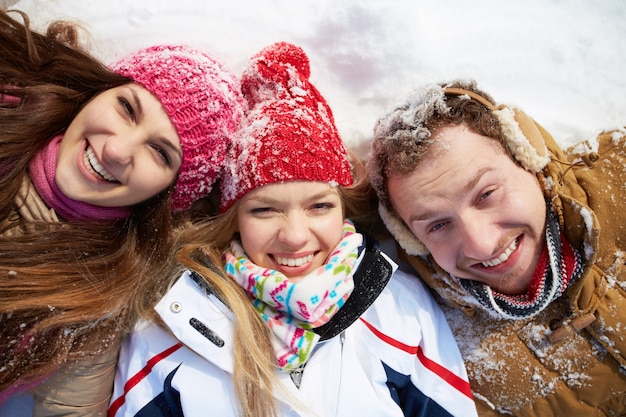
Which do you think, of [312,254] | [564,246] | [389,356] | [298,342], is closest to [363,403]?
[389,356]

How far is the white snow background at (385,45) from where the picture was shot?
238 centimetres

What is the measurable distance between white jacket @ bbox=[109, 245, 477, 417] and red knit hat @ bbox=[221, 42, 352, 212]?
486mm

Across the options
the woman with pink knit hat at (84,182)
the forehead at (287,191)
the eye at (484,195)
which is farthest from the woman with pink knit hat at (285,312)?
the eye at (484,195)

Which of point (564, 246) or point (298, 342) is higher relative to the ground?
point (564, 246)

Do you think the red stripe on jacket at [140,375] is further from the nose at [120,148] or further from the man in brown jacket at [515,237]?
the man in brown jacket at [515,237]

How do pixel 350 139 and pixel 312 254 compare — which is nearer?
pixel 312 254

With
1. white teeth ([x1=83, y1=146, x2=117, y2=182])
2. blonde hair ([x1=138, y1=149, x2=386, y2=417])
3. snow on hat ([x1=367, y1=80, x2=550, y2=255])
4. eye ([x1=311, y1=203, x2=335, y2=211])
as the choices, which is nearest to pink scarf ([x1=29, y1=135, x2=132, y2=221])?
white teeth ([x1=83, y1=146, x2=117, y2=182])

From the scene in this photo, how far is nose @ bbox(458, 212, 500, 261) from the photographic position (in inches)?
70.9

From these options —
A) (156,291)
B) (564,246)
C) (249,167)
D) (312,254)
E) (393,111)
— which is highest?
(393,111)

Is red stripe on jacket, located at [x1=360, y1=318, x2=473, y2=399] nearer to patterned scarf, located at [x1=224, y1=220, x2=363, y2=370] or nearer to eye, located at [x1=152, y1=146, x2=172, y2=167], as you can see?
patterned scarf, located at [x1=224, y1=220, x2=363, y2=370]

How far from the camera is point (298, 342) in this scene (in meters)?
1.96

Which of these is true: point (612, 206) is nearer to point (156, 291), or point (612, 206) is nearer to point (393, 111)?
point (393, 111)

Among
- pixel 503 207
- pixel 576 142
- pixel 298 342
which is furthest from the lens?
pixel 576 142

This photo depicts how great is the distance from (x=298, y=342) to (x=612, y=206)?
1.48 metres
